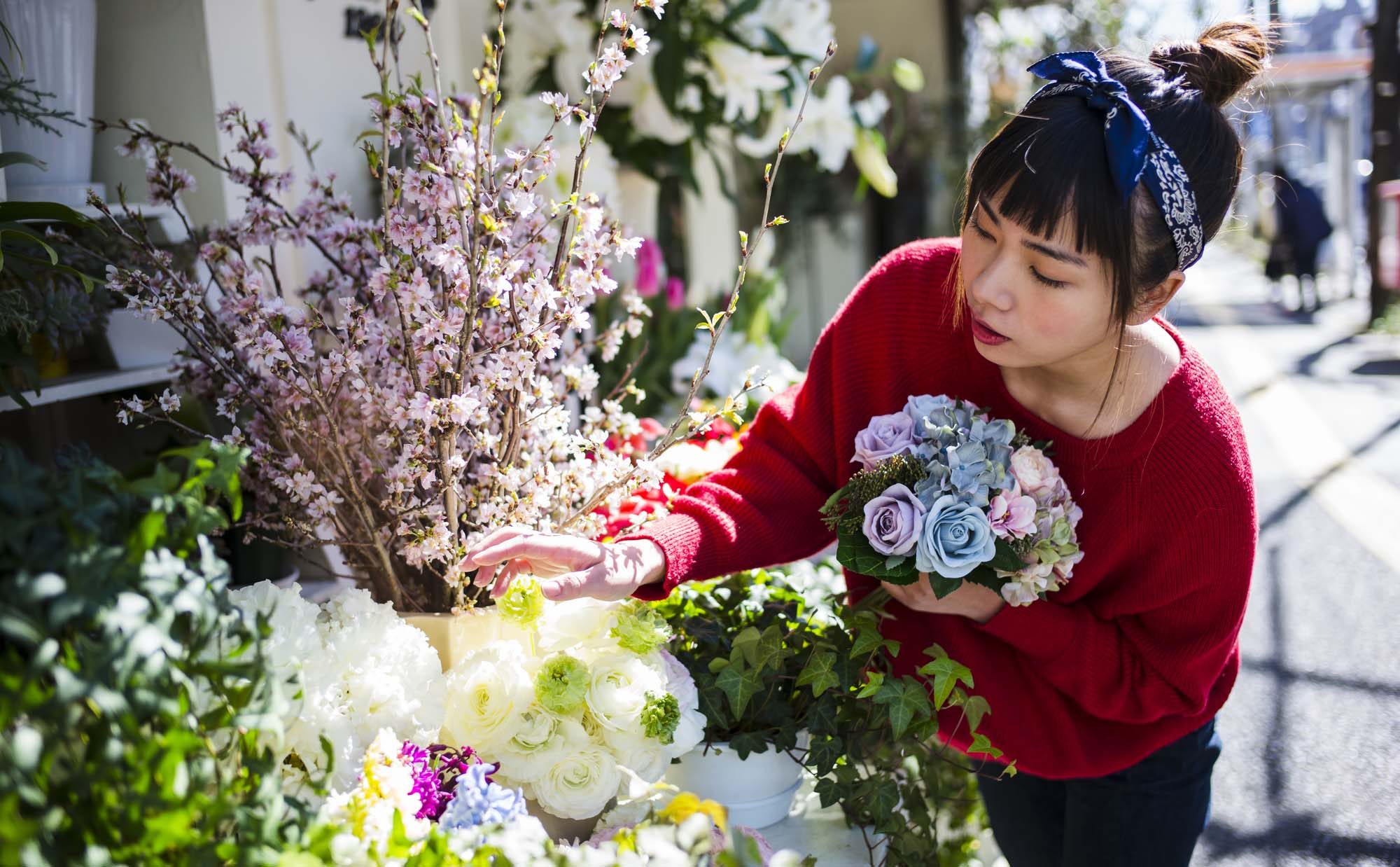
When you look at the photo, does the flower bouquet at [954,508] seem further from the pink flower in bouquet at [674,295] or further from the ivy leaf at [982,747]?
the pink flower in bouquet at [674,295]

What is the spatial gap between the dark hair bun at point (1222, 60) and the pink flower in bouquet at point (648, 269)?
5.82 feet

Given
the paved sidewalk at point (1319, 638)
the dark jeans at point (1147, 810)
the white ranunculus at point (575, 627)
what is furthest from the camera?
the paved sidewalk at point (1319, 638)

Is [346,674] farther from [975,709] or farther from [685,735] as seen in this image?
[975,709]

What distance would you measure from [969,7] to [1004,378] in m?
7.57

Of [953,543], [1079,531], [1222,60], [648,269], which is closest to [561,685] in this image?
[953,543]

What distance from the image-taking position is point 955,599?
51.4 inches

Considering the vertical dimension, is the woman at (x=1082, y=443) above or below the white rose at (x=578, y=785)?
above

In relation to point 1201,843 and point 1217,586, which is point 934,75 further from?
point 1217,586

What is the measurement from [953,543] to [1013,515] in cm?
9

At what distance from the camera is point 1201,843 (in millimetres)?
2695

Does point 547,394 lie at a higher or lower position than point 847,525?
higher

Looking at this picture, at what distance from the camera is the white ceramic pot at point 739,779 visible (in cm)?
132

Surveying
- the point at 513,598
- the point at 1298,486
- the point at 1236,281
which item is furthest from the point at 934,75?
the point at 513,598

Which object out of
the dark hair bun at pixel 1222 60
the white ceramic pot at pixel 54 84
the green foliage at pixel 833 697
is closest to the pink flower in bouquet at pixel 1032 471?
the green foliage at pixel 833 697
